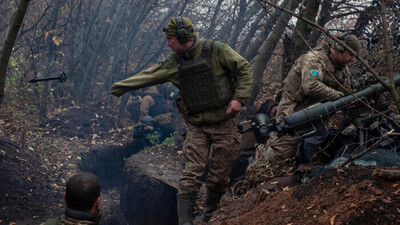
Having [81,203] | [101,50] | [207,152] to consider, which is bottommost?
[81,203]

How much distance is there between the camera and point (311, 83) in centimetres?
457

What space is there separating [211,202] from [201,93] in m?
1.26

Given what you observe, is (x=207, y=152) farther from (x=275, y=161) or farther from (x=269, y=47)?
(x=269, y=47)

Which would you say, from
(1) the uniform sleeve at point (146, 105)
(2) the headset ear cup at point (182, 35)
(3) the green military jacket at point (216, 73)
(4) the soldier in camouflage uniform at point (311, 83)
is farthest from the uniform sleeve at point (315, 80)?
(1) the uniform sleeve at point (146, 105)

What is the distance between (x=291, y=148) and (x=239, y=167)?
2123 mm

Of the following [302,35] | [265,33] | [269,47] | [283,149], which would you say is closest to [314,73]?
[283,149]

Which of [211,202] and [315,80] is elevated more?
[315,80]

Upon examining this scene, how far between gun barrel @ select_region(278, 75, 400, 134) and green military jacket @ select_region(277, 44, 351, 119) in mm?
212

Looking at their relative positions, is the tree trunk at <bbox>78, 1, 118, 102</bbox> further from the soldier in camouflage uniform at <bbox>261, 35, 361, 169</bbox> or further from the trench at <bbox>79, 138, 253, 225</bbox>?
the soldier in camouflage uniform at <bbox>261, 35, 361, 169</bbox>

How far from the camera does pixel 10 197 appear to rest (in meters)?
5.97

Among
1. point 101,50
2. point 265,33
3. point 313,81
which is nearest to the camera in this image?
point 313,81

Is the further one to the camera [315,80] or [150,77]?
[315,80]

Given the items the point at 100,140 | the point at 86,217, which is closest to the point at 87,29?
the point at 100,140

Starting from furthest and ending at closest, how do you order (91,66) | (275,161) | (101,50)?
(101,50)
(91,66)
(275,161)
